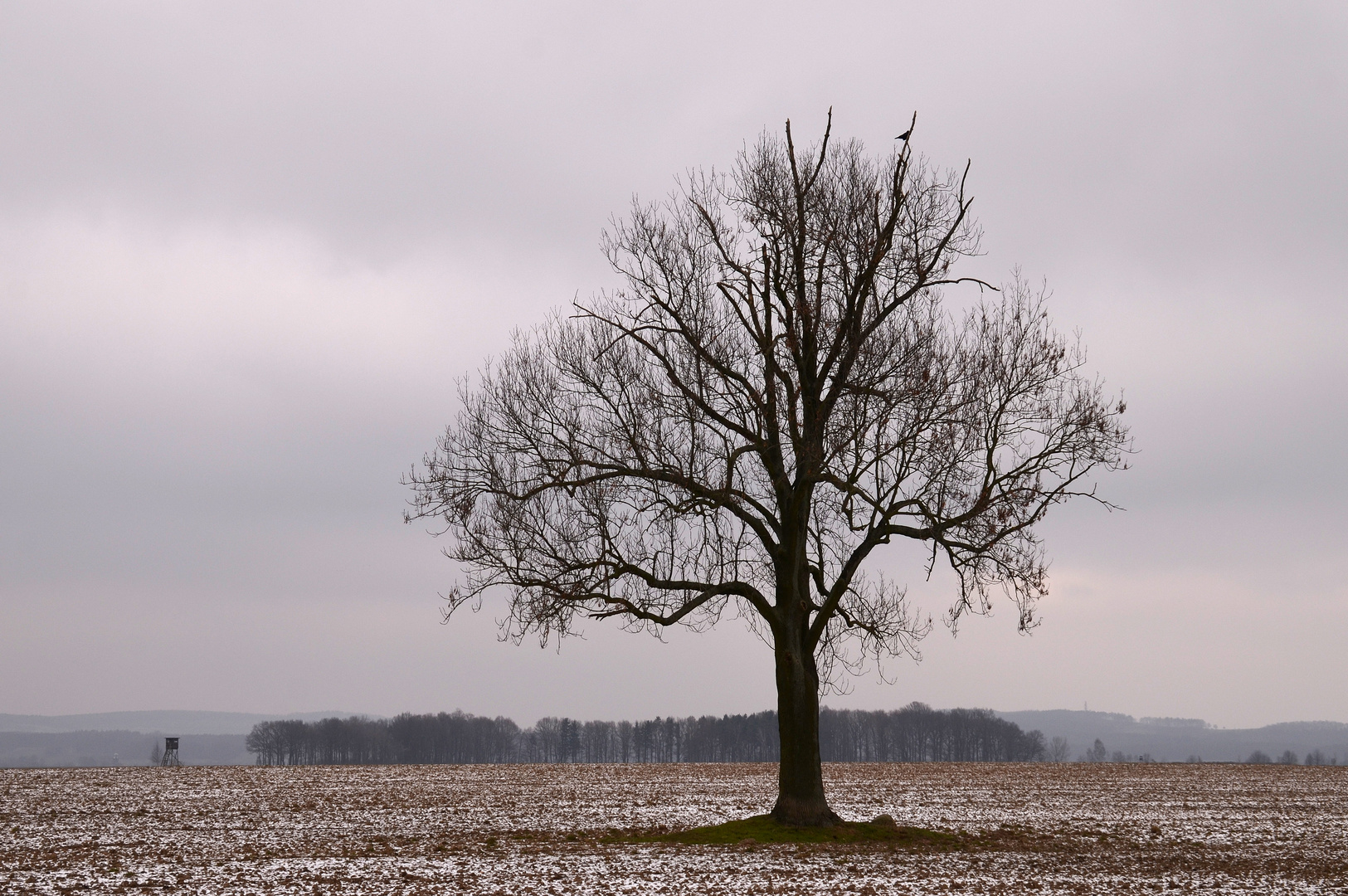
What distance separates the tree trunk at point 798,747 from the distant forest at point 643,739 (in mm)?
110831

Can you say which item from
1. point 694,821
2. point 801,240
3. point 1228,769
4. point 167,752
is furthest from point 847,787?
point 167,752

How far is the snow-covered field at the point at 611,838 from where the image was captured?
1409 centimetres

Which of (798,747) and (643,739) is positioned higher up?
(798,747)

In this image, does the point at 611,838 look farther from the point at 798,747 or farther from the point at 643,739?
the point at 643,739

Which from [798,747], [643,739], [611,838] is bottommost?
[643,739]

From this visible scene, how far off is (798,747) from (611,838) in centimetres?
391

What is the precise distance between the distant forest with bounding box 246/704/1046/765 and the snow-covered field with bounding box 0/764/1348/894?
9647 cm

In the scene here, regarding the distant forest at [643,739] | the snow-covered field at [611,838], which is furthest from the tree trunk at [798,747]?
the distant forest at [643,739]

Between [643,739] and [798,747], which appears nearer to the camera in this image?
[798,747]

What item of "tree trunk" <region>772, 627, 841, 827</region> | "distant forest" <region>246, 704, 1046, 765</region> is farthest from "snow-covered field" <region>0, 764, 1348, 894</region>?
"distant forest" <region>246, 704, 1046, 765</region>

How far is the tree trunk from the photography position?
18938 millimetres

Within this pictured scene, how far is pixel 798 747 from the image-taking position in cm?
1903

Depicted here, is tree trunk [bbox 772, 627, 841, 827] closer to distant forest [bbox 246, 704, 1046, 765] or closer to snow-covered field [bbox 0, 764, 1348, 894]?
snow-covered field [bbox 0, 764, 1348, 894]

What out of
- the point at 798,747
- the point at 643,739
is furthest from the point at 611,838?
the point at 643,739
